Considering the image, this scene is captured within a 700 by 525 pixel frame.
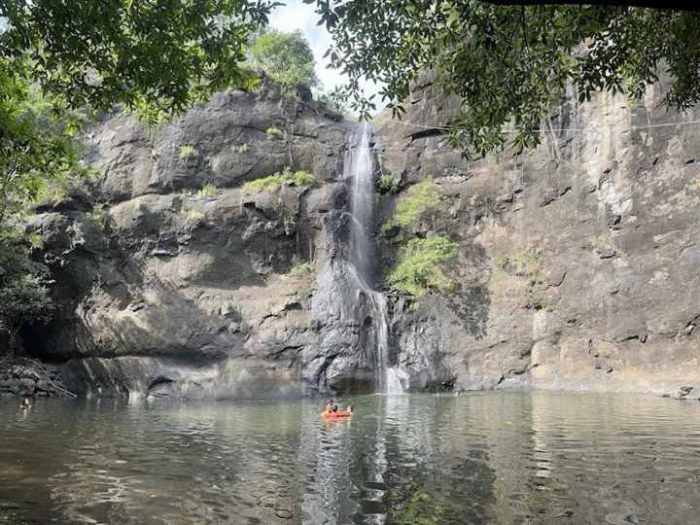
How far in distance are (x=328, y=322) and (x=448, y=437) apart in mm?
13761

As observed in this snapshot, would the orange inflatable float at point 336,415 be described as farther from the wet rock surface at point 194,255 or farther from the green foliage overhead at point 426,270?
the green foliage overhead at point 426,270

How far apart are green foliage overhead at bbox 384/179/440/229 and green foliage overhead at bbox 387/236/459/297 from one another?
5.21 feet

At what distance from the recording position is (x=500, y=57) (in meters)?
8.28

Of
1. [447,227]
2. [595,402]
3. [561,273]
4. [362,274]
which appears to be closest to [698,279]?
[561,273]

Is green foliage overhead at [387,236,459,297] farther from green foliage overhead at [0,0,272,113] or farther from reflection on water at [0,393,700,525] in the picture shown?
green foliage overhead at [0,0,272,113]

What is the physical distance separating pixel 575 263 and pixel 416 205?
312 inches

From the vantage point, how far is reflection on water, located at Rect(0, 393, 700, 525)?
24.4ft

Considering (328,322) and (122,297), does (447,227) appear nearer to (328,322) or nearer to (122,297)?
(328,322)

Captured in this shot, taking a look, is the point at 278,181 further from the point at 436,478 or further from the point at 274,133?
the point at 436,478

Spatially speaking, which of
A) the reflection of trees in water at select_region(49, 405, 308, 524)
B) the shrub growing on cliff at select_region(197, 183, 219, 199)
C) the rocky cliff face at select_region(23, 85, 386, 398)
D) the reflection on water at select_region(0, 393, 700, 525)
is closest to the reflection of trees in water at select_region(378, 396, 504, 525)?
the reflection on water at select_region(0, 393, 700, 525)

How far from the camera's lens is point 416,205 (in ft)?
103

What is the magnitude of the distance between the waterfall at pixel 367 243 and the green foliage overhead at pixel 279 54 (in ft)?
17.6

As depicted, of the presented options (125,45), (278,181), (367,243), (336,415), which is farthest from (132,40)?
(367,243)

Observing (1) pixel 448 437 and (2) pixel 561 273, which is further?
(2) pixel 561 273
